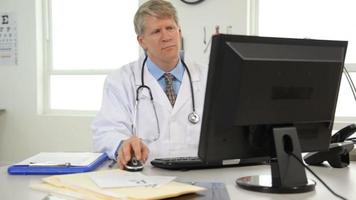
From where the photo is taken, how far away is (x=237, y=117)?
38.7 inches

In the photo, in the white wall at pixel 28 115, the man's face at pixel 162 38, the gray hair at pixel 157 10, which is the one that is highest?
the gray hair at pixel 157 10

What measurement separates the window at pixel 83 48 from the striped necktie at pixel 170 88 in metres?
1.55

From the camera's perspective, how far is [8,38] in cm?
354

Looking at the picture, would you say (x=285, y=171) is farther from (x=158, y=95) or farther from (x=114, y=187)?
(x=158, y=95)

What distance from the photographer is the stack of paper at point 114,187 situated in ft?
2.93

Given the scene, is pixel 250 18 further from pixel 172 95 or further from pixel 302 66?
pixel 302 66

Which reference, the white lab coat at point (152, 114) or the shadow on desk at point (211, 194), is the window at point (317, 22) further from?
the shadow on desk at point (211, 194)

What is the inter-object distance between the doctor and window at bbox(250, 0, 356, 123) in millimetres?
1352

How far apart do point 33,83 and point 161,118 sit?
6.72 ft

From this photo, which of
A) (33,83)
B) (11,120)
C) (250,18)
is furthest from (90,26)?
(250,18)

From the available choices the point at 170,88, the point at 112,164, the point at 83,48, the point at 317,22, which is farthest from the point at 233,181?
the point at 83,48

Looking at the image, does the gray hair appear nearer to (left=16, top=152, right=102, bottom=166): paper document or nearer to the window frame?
(left=16, top=152, right=102, bottom=166): paper document

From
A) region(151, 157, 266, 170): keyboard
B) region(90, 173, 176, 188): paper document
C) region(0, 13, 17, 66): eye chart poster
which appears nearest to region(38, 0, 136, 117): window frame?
region(0, 13, 17, 66): eye chart poster

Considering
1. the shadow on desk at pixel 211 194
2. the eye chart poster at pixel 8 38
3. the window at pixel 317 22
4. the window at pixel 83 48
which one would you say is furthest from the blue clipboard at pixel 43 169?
the eye chart poster at pixel 8 38
